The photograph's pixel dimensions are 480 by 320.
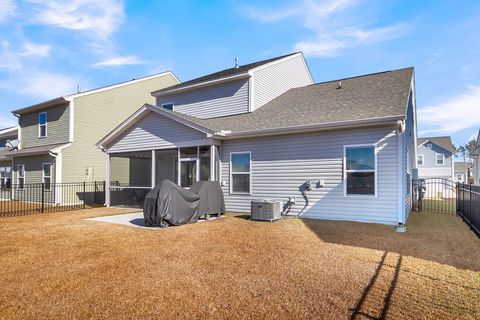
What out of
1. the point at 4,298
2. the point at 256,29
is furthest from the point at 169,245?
the point at 256,29

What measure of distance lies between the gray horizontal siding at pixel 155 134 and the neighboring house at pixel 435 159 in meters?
33.6

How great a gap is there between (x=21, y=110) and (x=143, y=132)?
37.6 feet

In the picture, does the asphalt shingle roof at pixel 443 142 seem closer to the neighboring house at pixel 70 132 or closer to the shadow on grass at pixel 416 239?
the shadow on grass at pixel 416 239

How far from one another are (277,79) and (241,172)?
6.49 m

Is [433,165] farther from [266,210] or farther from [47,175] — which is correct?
[47,175]

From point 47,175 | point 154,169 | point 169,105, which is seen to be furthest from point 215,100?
point 47,175

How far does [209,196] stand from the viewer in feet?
34.8

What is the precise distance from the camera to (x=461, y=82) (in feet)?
72.4

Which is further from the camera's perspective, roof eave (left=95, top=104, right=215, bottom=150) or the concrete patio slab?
roof eave (left=95, top=104, right=215, bottom=150)

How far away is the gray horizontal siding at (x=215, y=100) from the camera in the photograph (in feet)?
46.7

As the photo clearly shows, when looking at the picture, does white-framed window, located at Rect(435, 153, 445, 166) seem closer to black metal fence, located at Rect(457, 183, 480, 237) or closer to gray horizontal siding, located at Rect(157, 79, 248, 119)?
black metal fence, located at Rect(457, 183, 480, 237)

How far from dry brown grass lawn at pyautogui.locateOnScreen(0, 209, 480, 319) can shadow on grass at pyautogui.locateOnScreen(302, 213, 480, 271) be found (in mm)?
30

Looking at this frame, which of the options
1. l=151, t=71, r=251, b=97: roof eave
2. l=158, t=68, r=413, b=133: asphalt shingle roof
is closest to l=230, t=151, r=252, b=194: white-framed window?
l=158, t=68, r=413, b=133: asphalt shingle roof

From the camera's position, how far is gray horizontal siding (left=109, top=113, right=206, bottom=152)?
40.1 ft
